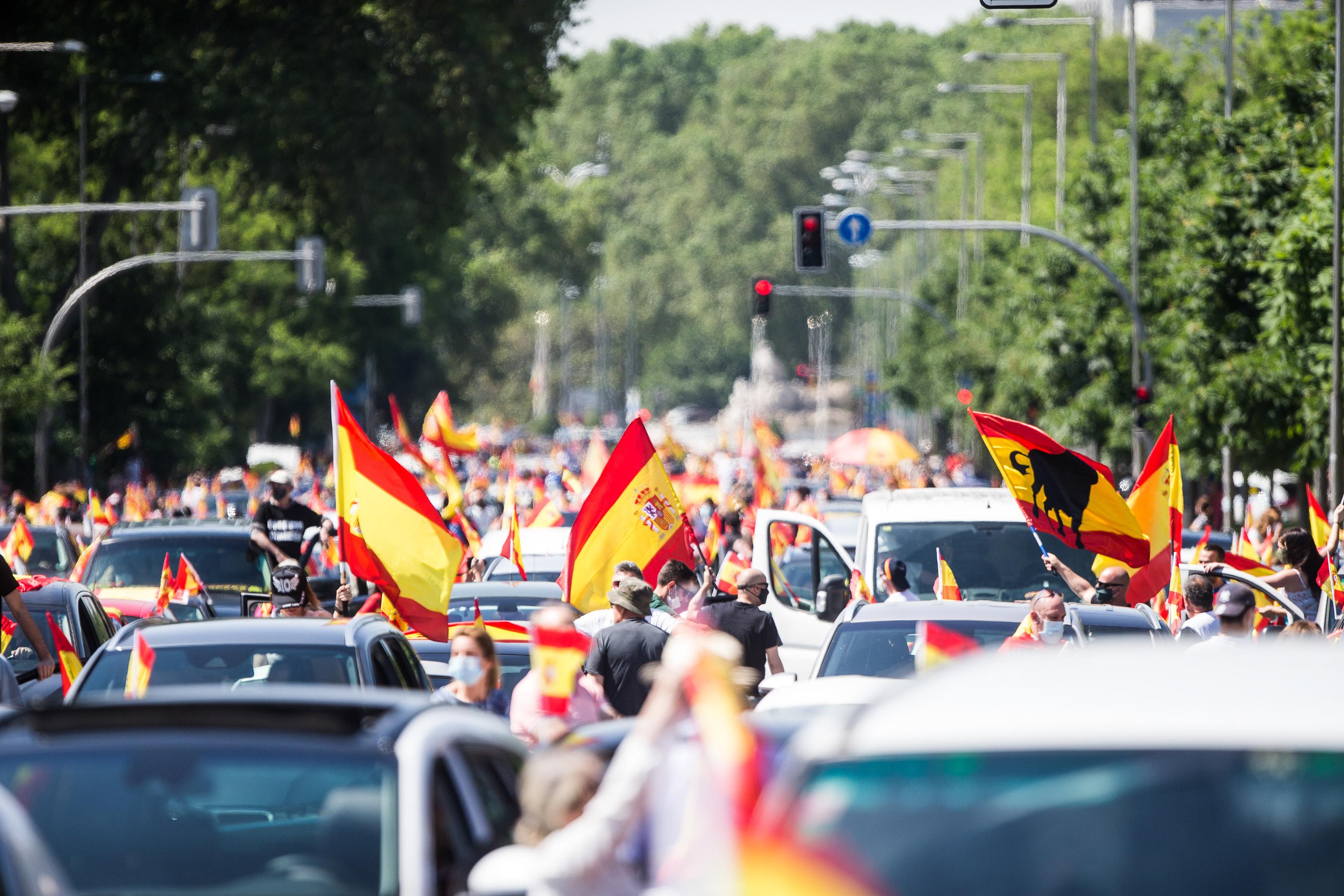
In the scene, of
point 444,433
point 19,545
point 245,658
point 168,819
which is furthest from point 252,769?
point 444,433

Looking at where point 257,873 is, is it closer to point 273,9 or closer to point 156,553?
point 156,553

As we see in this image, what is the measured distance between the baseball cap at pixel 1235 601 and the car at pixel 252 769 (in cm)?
532

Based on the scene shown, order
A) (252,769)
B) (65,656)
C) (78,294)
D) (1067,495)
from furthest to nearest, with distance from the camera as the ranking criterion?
(78,294), (1067,495), (65,656), (252,769)

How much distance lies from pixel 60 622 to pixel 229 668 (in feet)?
13.4

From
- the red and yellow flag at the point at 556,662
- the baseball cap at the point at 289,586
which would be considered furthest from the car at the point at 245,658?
the baseball cap at the point at 289,586

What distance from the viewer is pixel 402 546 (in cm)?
1212

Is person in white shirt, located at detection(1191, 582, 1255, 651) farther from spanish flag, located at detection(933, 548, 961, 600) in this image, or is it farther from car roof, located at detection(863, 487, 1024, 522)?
car roof, located at detection(863, 487, 1024, 522)

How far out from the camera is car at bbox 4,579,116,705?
1170 centimetres

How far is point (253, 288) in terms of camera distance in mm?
59000

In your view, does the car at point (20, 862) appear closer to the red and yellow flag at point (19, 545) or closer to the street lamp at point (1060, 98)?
the red and yellow flag at point (19, 545)

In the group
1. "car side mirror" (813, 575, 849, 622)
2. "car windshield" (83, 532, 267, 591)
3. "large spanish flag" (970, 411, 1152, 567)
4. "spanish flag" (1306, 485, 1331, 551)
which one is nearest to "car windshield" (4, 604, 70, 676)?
"car side mirror" (813, 575, 849, 622)

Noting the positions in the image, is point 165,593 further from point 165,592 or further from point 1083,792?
point 1083,792

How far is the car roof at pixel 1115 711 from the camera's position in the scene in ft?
11.9

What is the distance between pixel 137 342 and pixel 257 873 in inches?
1617
